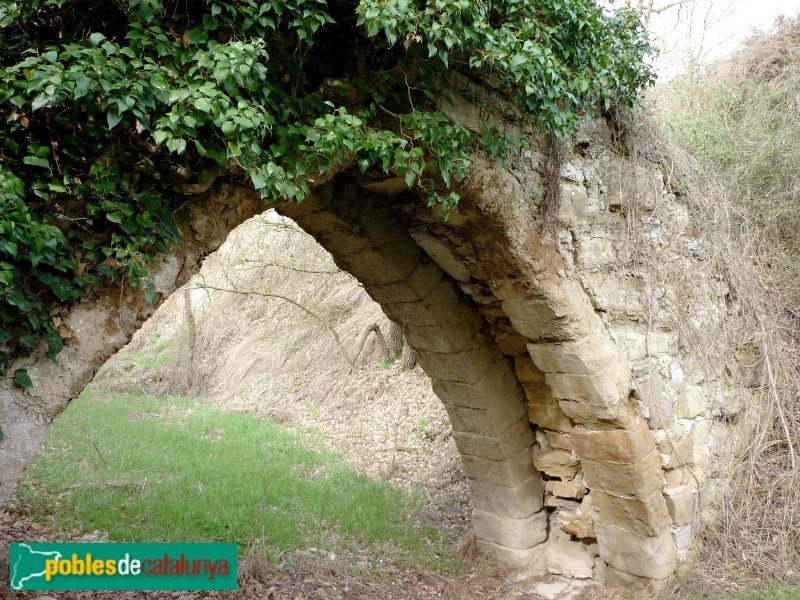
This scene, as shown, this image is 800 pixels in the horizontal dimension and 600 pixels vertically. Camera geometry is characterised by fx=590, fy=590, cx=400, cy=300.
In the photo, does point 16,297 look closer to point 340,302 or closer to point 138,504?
point 138,504

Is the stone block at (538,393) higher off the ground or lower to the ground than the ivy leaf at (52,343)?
lower

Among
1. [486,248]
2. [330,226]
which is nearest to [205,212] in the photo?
[330,226]

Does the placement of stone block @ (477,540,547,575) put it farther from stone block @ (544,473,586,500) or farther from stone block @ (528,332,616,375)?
stone block @ (528,332,616,375)

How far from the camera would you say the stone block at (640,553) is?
3.63m

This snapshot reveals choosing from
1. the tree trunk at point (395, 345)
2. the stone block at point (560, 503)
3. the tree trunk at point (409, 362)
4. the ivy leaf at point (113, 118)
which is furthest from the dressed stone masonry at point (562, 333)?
the tree trunk at point (395, 345)

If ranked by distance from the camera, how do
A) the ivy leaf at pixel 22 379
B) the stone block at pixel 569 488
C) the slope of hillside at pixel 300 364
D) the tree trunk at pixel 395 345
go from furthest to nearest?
1. the tree trunk at pixel 395 345
2. the slope of hillside at pixel 300 364
3. the stone block at pixel 569 488
4. the ivy leaf at pixel 22 379

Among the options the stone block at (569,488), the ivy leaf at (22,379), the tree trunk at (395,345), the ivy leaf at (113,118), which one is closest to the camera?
the ivy leaf at (113,118)

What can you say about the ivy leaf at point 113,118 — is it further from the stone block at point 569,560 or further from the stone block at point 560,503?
the stone block at point 569,560

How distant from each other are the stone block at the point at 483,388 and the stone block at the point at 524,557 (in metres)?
1.11

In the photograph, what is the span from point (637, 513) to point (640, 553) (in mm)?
263

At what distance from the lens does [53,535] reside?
3834mm

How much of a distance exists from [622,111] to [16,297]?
11.3 ft

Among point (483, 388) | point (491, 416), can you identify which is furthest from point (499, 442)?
point (483, 388)

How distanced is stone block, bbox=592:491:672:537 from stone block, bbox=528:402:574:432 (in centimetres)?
51
